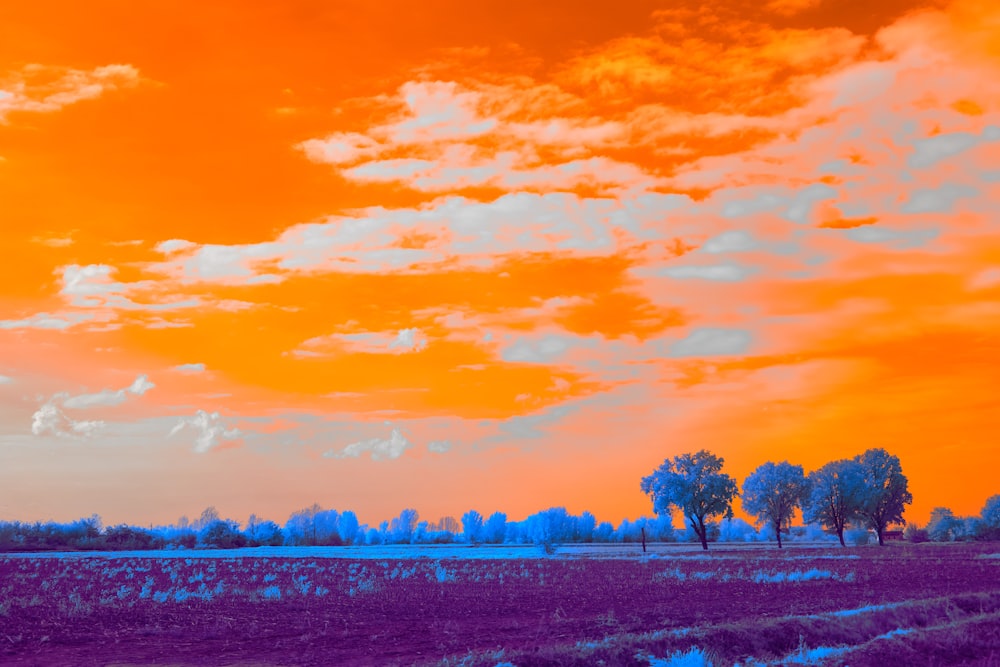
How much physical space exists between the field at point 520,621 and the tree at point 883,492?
73.1m

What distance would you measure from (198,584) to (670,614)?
30.9 m

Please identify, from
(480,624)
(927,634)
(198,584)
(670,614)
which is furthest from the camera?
(198,584)

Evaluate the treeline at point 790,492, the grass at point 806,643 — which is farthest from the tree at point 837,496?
the grass at point 806,643

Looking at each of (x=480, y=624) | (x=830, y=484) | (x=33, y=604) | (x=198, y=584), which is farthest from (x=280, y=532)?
(x=480, y=624)

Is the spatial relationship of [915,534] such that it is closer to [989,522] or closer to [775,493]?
[989,522]

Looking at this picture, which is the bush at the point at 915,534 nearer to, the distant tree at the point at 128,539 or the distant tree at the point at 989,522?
the distant tree at the point at 989,522

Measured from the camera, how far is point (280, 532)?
183 m

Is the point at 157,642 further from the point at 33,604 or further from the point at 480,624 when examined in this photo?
the point at 33,604

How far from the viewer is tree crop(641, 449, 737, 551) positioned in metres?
109

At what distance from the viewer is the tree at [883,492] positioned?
111m

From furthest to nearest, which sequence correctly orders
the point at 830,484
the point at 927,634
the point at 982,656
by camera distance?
the point at 830,484
the point at 927,634
the point at 982,656

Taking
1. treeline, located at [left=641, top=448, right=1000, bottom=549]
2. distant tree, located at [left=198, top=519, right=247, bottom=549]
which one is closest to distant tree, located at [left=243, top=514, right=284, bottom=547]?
distant tree, located at [left=198, top=519, right=247, bottom=549]

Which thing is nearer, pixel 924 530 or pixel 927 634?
pixel 927 634

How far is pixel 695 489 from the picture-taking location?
109 metres
